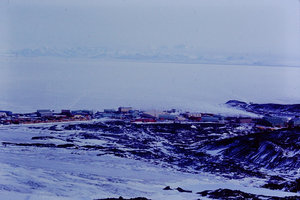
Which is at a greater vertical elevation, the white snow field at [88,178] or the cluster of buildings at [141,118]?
the cluster of buildings at [141,118]

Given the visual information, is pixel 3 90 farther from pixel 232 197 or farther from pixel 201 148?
pixel 232 197

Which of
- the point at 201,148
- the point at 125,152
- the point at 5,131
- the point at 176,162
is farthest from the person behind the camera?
the point at 5,131

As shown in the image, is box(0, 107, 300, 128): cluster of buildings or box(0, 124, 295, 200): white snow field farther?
box(0, 107, 300, 128): cluster of buildings

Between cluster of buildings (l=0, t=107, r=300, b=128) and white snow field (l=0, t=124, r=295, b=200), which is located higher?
cluster of buildings (l=0, t=107, r=300, b=128)

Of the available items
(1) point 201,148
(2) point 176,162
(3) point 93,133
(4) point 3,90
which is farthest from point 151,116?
(4) point 3,90

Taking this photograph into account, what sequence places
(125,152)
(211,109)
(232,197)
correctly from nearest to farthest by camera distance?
(232,197), (125,152), (211,109)

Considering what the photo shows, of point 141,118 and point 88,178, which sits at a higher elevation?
point 141,118

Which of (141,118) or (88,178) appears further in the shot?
(141,118)

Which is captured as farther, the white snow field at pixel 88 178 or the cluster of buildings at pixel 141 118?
the cluster of buildings at pixel 141 118
